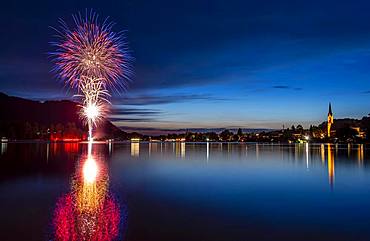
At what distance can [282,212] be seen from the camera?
1458 cm

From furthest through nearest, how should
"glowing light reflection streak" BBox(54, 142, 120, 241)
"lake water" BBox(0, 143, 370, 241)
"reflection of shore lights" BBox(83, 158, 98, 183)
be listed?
"reflection of shore lights" BBox(83, 158, 98, 183) → "lake water" BBox(0, 143, 370, 241) → "glowing light reflection streak" BBox(54, 142, 120, 241)

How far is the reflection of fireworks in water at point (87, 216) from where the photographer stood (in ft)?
33.5

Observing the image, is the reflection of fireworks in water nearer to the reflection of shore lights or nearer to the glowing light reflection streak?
the glowing light reflection streak

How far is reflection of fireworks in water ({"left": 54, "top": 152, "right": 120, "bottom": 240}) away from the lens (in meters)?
10.2

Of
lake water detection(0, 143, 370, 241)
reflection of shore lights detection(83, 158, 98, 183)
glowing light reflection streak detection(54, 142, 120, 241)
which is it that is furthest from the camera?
reflection of shore lights detection(83, 158, 98, 183)

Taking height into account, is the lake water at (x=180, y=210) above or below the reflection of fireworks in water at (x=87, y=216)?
below

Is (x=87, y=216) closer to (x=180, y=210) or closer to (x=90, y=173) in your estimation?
(x=180, y=210)

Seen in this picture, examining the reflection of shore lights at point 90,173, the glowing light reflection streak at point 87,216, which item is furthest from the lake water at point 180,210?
the reflection of shore lights at point 90,173

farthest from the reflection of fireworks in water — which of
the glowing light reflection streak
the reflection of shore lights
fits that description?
the reflection of shore lights

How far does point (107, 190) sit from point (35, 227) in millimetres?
7538

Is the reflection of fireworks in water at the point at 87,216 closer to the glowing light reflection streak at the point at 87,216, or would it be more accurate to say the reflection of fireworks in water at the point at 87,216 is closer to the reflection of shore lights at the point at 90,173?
the glowing light reflection streak at the point at 87,216

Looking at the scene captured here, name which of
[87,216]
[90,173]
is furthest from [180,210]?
[90,173]

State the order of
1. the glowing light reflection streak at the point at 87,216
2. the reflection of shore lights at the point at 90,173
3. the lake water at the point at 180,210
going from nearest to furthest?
1. the glowing light reflection streak at the point at 87,216
2. the lake water at the point at 180,210
3. the reflection of shore lights at the point at 90,173

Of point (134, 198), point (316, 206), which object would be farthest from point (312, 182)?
point (134, 198)
